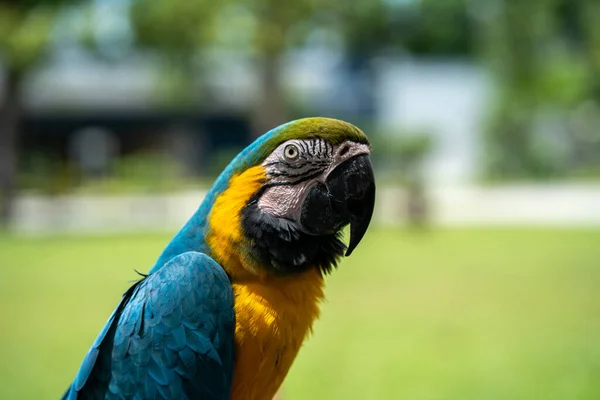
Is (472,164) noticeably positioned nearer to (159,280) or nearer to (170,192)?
(170,192)

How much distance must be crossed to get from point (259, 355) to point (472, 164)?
2572 centimetres

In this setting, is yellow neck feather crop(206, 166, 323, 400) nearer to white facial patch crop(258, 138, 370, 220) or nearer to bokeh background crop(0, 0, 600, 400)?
white facial patch crop(258, 138, 370, 220)

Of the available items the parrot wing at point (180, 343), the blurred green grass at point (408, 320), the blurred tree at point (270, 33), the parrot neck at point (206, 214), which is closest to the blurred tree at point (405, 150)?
the blurred tree at point (270, 33)

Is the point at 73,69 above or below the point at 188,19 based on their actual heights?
below

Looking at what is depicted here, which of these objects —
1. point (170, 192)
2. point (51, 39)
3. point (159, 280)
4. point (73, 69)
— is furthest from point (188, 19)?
point (159, 280)

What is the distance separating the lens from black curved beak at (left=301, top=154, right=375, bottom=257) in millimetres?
1771

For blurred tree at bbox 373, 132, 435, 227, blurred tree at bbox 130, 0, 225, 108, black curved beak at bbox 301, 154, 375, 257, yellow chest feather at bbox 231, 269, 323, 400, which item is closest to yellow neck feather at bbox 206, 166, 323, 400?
yellow chest feather at bbox 231, 269, 323, 400

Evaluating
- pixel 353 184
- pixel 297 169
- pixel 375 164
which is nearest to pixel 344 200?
pixel 353 184

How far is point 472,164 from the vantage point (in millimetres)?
26469

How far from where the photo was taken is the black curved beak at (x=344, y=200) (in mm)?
1771

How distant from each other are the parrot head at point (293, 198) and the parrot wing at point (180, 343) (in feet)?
0.41

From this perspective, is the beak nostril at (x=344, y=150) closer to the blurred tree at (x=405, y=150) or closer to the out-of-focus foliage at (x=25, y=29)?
the out-of-focus foliage at (x=25, y=29)

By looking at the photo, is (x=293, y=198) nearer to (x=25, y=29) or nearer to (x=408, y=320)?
(x=408, y=320)

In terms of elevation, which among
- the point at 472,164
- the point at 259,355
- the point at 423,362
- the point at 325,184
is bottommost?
the point at 472,164
